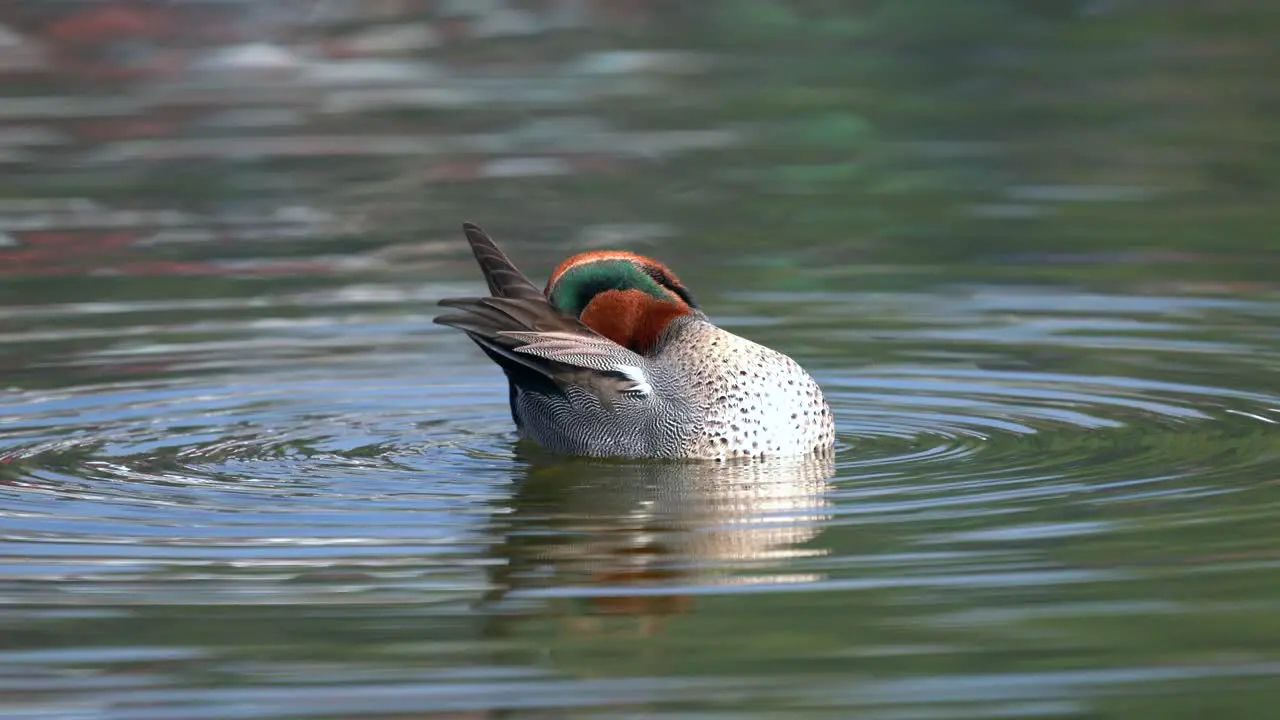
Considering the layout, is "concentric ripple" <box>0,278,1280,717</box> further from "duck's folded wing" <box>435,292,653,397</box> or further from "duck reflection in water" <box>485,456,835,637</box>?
"duck's folded wing" <box>435,292,653,397</box>

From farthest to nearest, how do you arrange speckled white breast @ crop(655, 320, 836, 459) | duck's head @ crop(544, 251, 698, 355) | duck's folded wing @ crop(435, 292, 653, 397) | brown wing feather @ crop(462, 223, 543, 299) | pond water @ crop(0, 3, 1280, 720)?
brown wing feather @ crop(462, 223, 543, 299), duck's head @ crop(544, 251, 698, 355), speckled white breast @ crop(655, 320, 836, 459), duck's folded wing @ crop(435, 292, 653, 397), pond water @ crop(0, 3, 1280, 720)

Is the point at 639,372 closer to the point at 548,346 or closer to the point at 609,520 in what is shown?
the point at 548,346

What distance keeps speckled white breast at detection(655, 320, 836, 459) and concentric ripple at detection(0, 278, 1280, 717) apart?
11cm

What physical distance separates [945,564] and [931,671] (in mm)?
1175

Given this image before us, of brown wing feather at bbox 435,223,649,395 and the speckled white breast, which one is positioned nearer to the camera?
brown wing feather at bbox 435,223,649,395

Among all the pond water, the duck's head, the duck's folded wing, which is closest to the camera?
the pond water

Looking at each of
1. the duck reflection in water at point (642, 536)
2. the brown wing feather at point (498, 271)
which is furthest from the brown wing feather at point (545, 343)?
the duck reflection in water at point (642, 536)

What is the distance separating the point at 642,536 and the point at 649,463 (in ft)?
4.68

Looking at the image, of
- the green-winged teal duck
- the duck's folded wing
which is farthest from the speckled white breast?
the duck's folded wing

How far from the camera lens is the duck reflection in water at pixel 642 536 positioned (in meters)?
7.74

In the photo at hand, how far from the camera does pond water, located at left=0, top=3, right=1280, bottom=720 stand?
7016mm

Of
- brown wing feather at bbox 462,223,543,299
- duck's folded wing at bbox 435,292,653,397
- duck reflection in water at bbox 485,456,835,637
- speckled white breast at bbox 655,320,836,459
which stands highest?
brown wing feather at bbox 462,223,543,299

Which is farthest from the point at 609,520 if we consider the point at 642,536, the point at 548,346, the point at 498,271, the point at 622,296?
the point at 498,271

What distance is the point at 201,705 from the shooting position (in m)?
6.70
